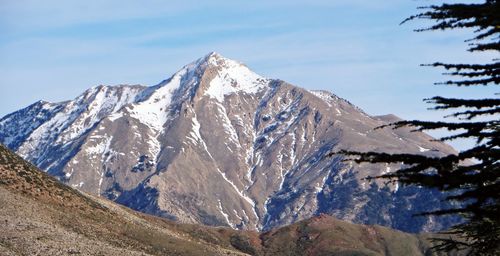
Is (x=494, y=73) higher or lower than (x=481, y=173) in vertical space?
higher

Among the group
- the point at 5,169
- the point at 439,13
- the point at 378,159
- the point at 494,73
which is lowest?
the point at 378,159

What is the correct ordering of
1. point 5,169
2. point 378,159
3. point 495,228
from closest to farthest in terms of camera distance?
point 378,159, point 495,228, point 5,169

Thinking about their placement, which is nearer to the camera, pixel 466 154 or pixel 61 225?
pixel 466 154

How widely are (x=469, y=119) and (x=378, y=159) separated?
103 inches

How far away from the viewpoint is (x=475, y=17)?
14.1 meters

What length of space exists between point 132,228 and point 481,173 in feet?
452

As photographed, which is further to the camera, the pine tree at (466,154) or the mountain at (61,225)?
the mountain at (61,225)

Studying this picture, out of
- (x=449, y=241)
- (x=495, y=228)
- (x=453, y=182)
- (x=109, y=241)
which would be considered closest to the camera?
(x=453, y=182)

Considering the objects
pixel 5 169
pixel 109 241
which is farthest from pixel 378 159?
pixel 5 169

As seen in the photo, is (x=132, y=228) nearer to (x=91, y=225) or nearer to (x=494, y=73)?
(x=91, y=225)

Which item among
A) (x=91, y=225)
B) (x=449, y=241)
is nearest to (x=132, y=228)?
(x=91, y=225)

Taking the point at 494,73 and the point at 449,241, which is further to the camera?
the point at 449,241

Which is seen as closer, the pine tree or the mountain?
the pine tree

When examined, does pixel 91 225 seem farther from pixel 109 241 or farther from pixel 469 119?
pixel 469 119
